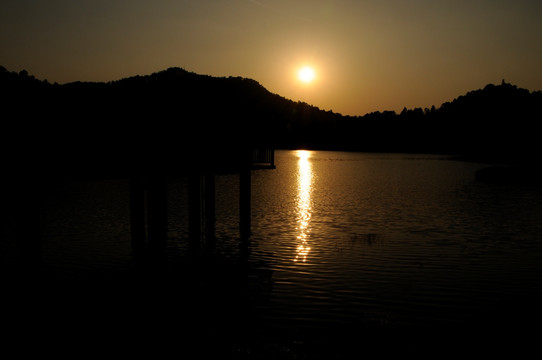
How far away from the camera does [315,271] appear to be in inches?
605

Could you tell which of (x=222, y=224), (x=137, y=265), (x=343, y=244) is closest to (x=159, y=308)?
(x=137, y=265)

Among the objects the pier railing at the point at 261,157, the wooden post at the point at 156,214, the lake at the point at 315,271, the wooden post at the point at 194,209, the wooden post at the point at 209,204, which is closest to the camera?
the lake at the point at 315,271

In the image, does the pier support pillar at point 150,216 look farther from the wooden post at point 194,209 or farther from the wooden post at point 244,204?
the wooden post at point 244,204

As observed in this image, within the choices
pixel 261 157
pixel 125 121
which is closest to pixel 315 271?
pixel 125 121

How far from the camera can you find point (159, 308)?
11805 mm

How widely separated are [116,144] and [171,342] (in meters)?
8.91

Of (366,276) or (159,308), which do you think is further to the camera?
(366,276)

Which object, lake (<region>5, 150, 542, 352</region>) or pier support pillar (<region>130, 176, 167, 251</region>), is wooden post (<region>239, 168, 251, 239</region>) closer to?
lake (<region>5, 150, 542, 352</region>)

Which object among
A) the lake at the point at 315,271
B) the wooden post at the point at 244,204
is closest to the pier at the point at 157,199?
the wooden post at the point at 244,204

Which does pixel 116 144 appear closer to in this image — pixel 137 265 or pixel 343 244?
pixel 137 265

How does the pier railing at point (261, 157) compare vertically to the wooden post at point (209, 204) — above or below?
above

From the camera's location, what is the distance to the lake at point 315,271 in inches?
435

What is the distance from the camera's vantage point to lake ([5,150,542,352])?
11047 millimetres

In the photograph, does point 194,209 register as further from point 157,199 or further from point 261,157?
point 261,157
